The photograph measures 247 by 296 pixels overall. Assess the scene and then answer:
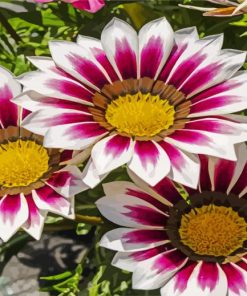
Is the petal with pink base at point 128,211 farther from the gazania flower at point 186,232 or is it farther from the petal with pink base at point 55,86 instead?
the petal with pink base at point 55,86

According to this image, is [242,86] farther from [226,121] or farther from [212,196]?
[212,196]

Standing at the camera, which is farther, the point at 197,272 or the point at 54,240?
the point at 54,240

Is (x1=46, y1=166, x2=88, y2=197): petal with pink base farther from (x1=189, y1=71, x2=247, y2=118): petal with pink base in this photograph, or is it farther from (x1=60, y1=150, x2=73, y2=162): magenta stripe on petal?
(x1=189, y1=71, x2=247, y2=118): petal with pink base

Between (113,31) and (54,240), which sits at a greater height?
(113,31)

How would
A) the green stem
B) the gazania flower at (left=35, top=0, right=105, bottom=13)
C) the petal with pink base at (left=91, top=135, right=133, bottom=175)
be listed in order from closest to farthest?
the petal with pink base at (left=91, top=135, right=133, bottom=175) < the gazania flower at (left=35, top=0, right=105, bottom=13) < the green stem

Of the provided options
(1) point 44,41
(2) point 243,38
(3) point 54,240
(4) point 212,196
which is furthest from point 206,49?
(3) point 54,240

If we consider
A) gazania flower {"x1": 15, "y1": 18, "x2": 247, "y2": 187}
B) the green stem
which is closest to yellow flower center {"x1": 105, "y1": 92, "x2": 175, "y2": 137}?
gazania flower {"x1": 15, "y1": 18, "x2": 247, "y2": 187}
